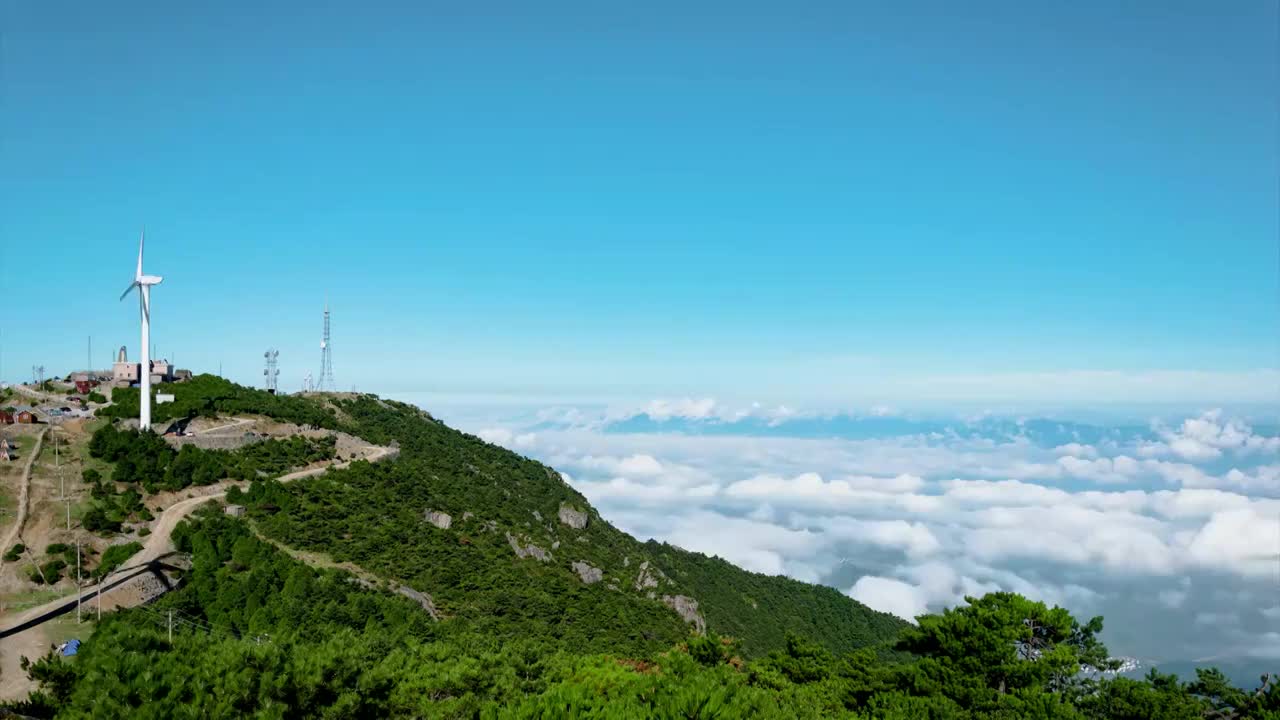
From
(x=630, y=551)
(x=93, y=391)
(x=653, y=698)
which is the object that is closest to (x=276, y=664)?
(x=653, y=698)

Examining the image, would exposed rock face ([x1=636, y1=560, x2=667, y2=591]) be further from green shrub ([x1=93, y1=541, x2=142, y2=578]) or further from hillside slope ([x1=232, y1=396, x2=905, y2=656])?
green shrub ([x1=93, y1=541, x2=142, y2=578])

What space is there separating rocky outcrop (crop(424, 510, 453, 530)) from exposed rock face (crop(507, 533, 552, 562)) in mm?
9213

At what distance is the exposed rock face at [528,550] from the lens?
104250mm

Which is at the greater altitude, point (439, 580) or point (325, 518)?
point (325, 518)

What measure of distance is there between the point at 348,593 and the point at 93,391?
3386 inches

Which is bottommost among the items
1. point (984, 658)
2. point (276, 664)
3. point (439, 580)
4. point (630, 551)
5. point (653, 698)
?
point (630, 551)

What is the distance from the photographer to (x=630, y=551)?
130 meters

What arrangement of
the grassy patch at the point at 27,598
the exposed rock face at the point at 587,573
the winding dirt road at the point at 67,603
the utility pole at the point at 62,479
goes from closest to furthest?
the winding dirt road at the point at 67,603
the grassy patch at the point at 27,598
the utility pole at the point at 62,479
the exposed rock face at the point at 587,573

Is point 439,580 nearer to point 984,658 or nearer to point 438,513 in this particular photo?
point 438,513

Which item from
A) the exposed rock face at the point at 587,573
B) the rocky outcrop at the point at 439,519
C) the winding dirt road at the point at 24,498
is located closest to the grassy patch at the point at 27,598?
the winding dirt road at the point at 24,498

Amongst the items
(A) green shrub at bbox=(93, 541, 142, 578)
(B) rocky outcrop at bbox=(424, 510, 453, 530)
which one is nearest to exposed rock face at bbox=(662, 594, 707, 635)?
(B) rocky outcrop at bbox=(424, 510, 453, 530)

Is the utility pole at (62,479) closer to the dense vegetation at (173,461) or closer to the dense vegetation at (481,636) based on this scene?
the dense vegetation at (173,461)

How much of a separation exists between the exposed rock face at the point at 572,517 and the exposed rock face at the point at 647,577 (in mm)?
15373

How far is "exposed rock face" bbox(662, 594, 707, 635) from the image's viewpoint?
355 ft
